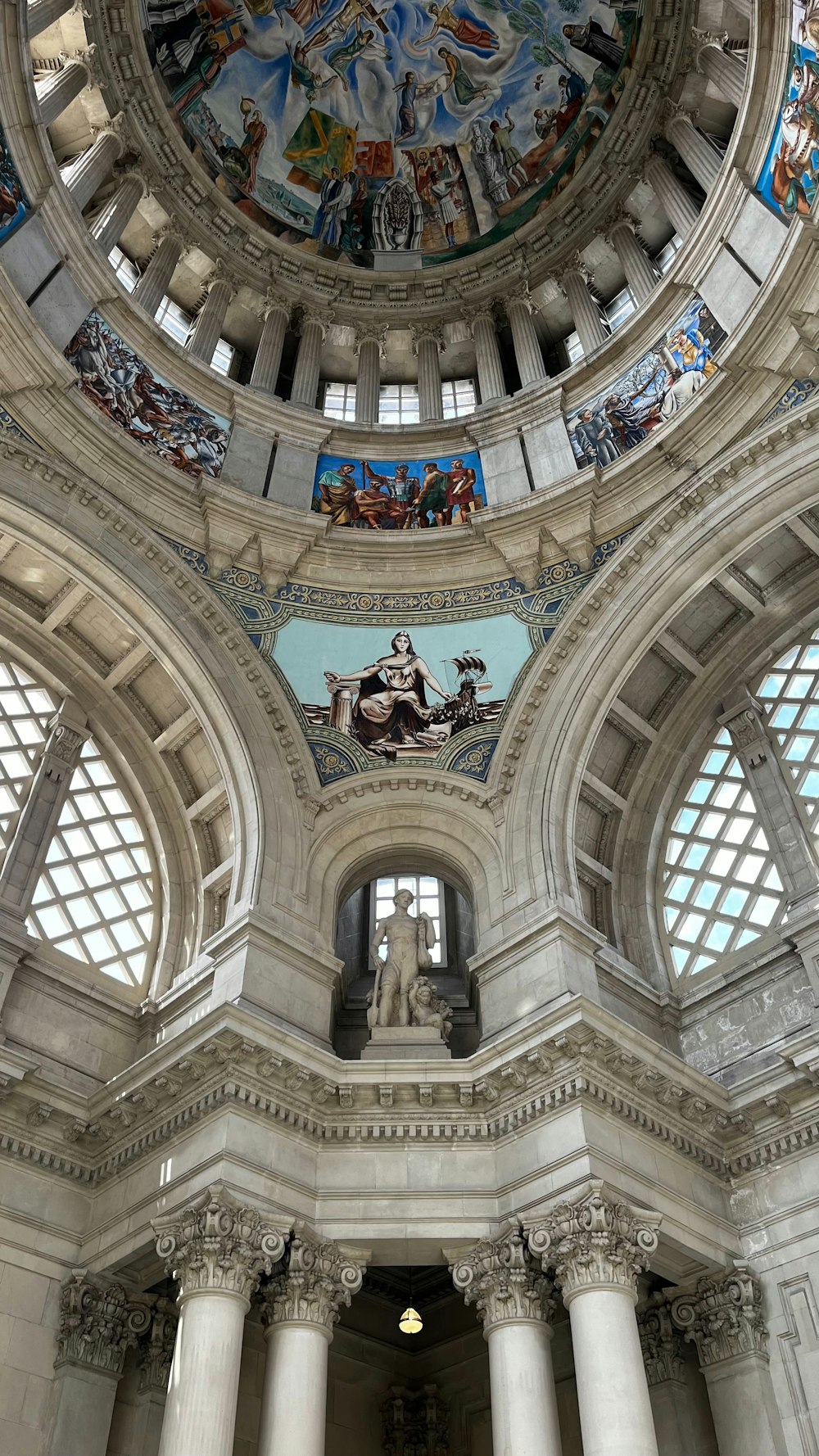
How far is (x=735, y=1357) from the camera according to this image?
1318 centimetres

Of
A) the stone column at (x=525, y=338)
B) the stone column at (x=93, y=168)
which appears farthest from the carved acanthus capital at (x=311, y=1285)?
the stone column at (x=93, y=168)

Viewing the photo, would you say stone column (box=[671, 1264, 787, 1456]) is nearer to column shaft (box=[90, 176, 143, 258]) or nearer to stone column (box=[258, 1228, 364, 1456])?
stone column (box=[258, 1228, 364, 1456])

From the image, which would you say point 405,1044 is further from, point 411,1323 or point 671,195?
point 671,195

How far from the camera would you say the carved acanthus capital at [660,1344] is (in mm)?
13750

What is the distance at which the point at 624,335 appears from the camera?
20.8 meters

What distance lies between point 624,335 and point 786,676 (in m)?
7.08

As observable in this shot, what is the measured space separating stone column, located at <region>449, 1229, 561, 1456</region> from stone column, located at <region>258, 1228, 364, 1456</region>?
1.39m

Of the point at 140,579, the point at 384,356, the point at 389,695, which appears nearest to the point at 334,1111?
the point at 389,695

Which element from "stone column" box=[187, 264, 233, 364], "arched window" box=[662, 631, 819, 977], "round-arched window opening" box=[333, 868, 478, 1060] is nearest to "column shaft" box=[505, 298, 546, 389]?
"stone column" box=[187, 264, 233, 364]

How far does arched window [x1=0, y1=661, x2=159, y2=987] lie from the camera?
16500mm

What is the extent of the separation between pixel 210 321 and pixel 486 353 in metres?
5.54

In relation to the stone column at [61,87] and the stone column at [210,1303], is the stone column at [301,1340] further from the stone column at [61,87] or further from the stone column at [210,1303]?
the stone column at [61,87]

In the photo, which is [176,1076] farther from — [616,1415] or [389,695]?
[389,695]

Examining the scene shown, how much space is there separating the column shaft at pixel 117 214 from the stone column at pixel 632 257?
9.33m
